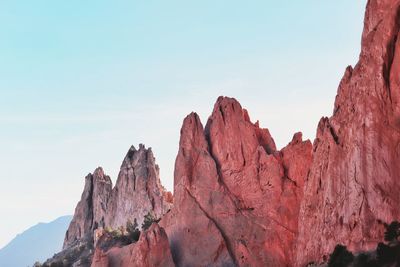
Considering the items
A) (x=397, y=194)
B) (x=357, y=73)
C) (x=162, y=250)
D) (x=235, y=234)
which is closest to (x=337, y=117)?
(x=357, y=73)

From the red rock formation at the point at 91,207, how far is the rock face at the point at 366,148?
7904cm

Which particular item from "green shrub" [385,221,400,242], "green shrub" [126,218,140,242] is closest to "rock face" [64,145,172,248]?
"green shrub" [126,218,140,242]

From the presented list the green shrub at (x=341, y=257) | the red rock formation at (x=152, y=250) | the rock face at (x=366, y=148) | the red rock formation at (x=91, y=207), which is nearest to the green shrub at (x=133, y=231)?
the red rock formation at (x=91, y=207)

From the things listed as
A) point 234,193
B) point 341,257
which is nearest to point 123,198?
point 234,193

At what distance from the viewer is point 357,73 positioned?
213ft

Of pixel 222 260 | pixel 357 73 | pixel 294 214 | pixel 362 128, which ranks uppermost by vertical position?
pixel 357 73

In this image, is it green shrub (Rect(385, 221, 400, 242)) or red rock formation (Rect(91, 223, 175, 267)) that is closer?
green shrub (Rect(385, 221, 400, 242))

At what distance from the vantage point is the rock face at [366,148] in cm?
5988

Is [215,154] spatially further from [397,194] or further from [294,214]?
[397,194]

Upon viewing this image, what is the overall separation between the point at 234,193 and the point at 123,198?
55.5 m

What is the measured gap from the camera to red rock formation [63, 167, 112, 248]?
138875mm

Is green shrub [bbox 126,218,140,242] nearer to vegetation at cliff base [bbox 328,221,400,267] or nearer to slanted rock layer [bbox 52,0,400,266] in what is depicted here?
slanted rock layer [bbox 52,0,400,266]

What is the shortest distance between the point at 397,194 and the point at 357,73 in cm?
1363

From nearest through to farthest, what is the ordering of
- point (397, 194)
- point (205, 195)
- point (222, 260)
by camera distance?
point (397, 194)
point (222, 260)
point (205, 195)
